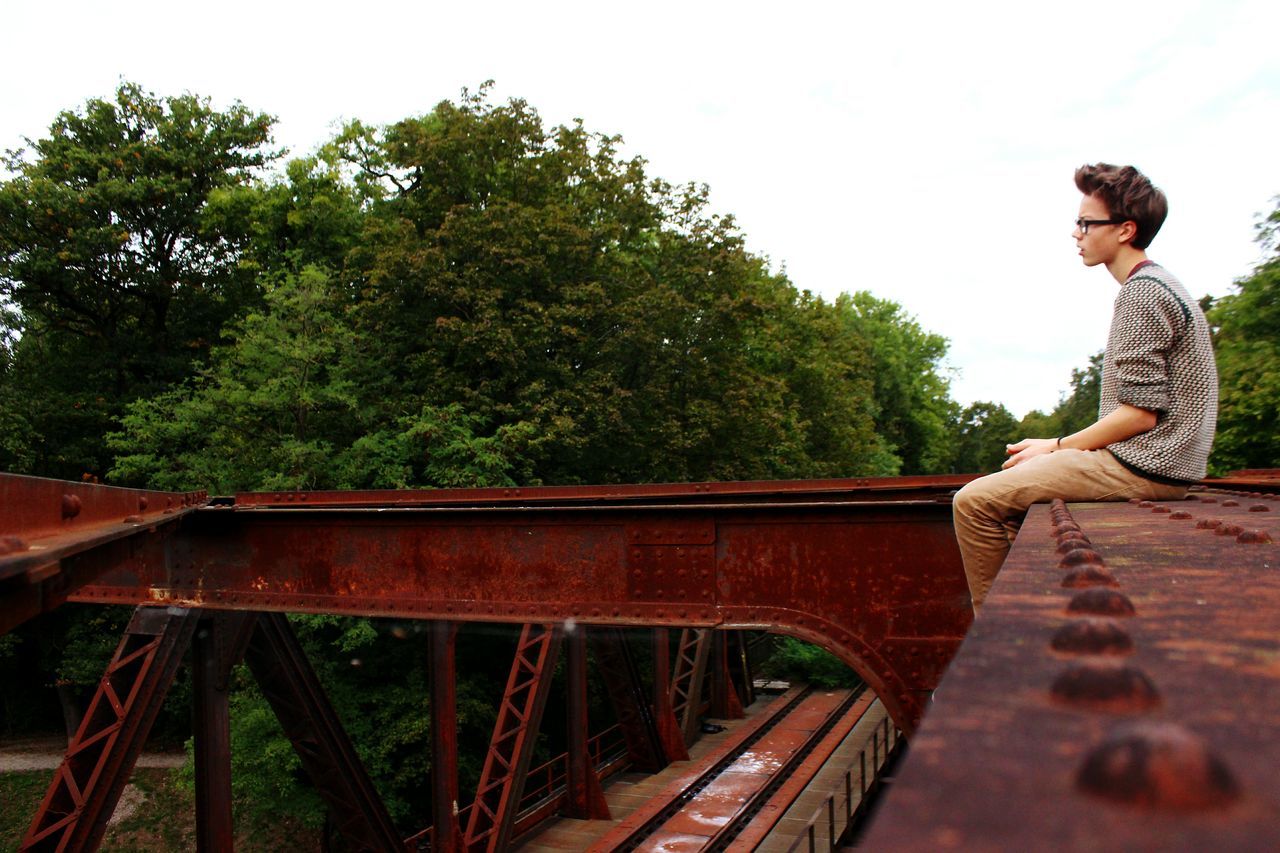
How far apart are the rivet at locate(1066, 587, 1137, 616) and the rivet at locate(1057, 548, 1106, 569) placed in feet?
1.33

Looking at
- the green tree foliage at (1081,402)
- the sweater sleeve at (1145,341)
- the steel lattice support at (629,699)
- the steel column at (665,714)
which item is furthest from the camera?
the green tree foliage at (1081,402)

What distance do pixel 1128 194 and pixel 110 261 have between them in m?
27.8

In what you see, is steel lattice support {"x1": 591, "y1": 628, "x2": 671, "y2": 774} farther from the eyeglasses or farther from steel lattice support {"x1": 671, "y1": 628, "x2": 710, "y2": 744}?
the eyeglasses

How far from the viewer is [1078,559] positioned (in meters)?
1.72

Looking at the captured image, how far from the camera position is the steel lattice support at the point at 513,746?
39.0 feet

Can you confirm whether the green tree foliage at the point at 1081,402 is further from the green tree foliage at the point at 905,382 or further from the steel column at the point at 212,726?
the steel column at the point at 212,726

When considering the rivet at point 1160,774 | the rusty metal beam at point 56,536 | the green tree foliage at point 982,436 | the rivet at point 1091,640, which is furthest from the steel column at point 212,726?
the green tree foliage at point 982,436

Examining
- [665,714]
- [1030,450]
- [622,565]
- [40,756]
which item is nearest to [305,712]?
[622,565]

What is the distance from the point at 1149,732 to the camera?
0.61m

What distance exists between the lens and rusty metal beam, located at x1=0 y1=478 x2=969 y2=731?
213 inches

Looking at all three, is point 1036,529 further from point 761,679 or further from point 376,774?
point 761,679

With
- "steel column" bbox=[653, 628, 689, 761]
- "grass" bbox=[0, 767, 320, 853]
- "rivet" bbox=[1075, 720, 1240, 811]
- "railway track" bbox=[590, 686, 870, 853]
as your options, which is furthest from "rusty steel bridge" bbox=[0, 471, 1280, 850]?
"grass" bbox=[0, 767, 320, 853]

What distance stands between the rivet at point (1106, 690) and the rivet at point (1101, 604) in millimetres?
359

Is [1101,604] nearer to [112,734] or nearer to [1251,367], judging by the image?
[112,734]
